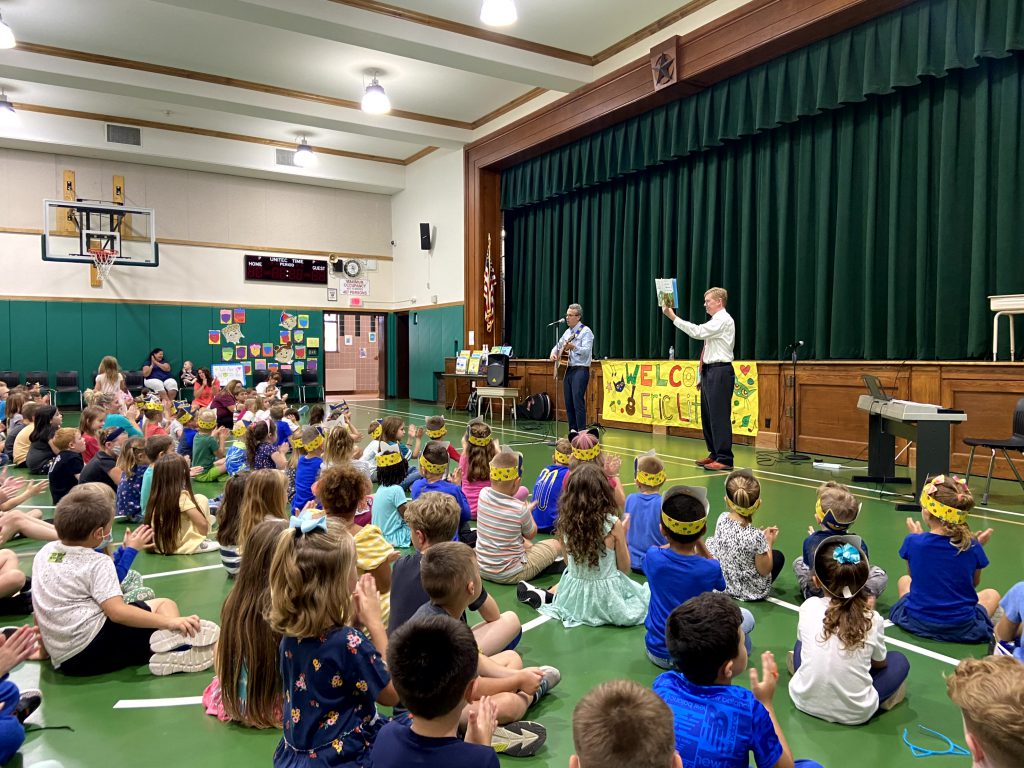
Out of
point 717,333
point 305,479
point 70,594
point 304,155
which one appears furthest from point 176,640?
point 304,155

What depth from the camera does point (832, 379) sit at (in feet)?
25.9

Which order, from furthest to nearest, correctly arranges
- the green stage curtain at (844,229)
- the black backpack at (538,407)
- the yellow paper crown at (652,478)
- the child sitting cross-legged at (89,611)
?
the black backpack at (538,407)
the green stage curtain at (844,229)
the yellow paper crown at (652,478)
the child sitting cross-legged at (89,611)

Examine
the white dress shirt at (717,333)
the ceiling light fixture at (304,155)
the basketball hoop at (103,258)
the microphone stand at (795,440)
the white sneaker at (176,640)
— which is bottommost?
the white sneaker at (176,640)

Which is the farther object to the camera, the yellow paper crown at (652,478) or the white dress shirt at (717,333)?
the white dress shirt at (717,333)

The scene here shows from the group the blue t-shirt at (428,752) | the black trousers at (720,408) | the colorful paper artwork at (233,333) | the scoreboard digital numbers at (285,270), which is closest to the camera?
the blue t-shirt at (428,752)

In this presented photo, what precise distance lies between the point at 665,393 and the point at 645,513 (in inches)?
255

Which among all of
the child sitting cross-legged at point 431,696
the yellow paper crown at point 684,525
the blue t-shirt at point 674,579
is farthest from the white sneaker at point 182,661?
the yellow paper crown at point 684,525

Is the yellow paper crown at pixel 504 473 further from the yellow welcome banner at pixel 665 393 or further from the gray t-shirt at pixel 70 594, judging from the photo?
the yellow welcome banner at pixel 665 393

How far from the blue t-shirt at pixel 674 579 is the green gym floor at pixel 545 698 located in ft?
0.87

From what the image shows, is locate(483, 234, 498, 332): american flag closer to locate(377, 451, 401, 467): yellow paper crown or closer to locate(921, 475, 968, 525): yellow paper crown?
locate(377, 451, 401, 467): yellow paper crown

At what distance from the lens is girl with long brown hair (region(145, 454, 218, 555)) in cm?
395

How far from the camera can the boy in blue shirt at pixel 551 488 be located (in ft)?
14.4

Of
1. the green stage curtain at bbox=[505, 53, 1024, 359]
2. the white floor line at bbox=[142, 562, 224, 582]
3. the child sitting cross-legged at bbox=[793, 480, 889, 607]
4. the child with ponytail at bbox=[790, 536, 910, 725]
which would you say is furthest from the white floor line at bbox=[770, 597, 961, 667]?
the green stage curtain at bbox=[505, 53, 1024, 359]

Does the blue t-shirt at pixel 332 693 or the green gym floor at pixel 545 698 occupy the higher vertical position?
the blue t-shirt at pixel 332 693
